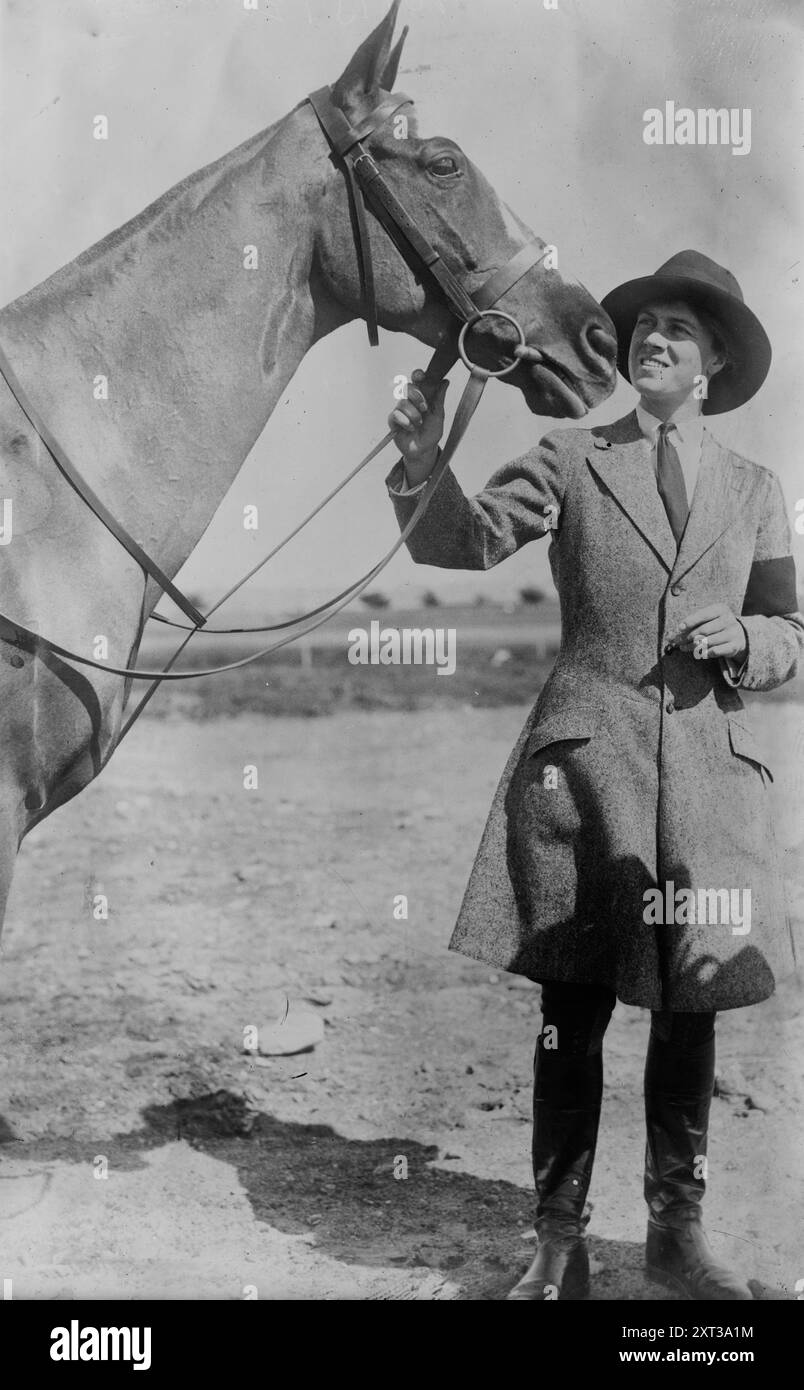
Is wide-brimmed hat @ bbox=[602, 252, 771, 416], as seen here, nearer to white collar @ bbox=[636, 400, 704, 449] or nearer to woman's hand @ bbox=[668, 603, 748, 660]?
white collar @ bbox=[636, 400, 704, 449]

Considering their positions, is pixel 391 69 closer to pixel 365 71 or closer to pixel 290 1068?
pixel 365 71

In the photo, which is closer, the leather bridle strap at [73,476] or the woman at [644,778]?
the leather bridle strap at [73,476]

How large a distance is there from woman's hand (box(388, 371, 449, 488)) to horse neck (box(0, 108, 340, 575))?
26cm

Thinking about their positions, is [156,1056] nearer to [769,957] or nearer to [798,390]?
[769,957]

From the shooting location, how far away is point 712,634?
2670 mm

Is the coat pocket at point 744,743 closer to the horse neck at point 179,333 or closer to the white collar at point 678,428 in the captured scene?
the white collar at point 678,428

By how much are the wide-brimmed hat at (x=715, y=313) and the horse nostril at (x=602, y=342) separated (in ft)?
0.74

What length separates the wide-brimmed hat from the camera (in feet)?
9.18

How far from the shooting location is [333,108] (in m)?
2.65

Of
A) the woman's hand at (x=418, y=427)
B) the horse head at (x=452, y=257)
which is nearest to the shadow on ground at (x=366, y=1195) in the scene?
the woman's hand at (x=418, y=427)

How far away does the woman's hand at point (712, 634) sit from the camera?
266cm

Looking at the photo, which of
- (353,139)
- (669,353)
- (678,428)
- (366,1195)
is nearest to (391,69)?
(353,139)

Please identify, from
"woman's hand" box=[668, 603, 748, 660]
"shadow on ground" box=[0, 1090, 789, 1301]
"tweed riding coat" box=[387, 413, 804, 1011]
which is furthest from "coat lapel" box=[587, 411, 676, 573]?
"shadow on ground" box=[0, 1090, 789, 1301]
